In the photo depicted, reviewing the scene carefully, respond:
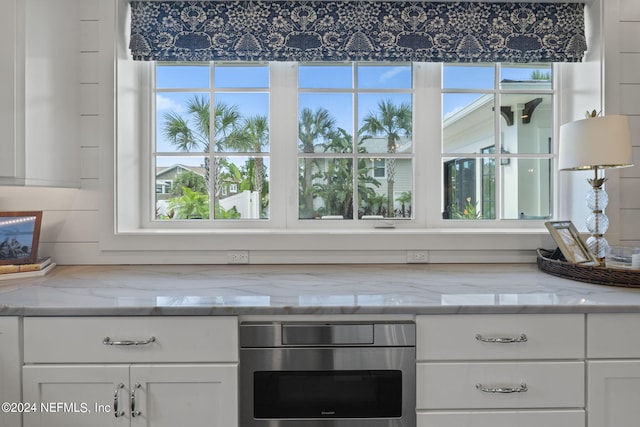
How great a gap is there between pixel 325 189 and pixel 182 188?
2.64 ft

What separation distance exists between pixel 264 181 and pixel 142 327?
3.38ft

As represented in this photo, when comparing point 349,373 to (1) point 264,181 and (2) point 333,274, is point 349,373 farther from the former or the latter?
(1) point 264,181

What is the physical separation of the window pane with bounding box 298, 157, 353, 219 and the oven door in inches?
36.6

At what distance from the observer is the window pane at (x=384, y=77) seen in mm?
2012

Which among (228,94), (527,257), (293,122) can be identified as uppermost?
(228,94)

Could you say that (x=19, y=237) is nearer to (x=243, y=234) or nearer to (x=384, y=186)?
(x=243, y=234)

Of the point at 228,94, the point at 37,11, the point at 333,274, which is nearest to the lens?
the point at 37,11

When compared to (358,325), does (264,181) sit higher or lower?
higher

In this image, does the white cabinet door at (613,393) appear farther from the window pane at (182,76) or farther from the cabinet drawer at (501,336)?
the window pane at (182,76)

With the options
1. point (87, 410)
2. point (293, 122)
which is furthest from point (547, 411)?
point (293, 122)

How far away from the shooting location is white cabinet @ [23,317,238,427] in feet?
3.92

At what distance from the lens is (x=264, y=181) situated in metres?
A: 2.02

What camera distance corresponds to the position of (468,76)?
2035mm

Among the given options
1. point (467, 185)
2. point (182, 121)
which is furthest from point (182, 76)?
point (467, 185)
